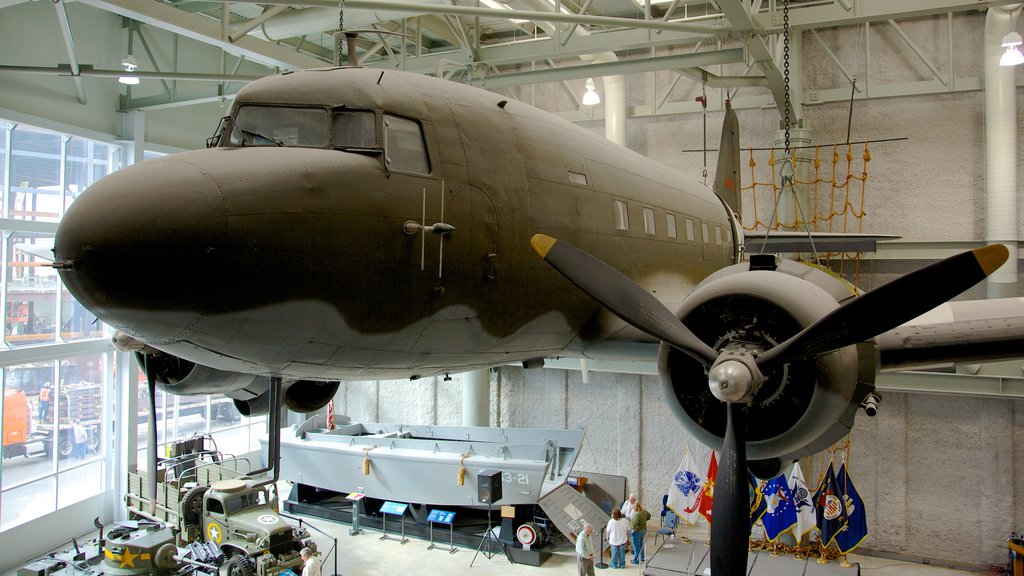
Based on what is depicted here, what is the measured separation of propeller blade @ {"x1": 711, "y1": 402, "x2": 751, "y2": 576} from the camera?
18.7 ft

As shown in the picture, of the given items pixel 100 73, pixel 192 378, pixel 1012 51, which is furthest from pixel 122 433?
pixel 1012 51

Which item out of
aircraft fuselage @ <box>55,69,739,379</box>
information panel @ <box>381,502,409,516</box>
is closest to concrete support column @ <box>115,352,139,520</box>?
information panel @ <box>381,502,409,516</box>

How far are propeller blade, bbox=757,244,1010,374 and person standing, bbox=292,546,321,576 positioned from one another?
9785 millimetres

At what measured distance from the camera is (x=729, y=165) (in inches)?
576

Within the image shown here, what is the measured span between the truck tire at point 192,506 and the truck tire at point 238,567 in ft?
6.66

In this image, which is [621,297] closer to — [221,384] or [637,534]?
[221,384]

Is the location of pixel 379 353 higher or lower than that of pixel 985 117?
lower

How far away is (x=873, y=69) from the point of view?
17.8 metres

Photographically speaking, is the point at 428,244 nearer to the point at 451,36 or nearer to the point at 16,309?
the point at 451,36

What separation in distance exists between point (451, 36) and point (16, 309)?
11.5 meters

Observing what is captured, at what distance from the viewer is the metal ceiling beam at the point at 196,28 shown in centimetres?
1127

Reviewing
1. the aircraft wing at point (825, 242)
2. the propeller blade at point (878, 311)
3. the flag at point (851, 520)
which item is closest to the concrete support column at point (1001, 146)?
the aircraft wing at point (825, 242)

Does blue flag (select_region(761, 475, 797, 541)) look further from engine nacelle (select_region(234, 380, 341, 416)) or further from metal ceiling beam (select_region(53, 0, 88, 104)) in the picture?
metal ceiling beam (select_region(53, 0, 88, 104))

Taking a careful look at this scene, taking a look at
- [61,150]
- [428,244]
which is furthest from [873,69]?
[61,150]
